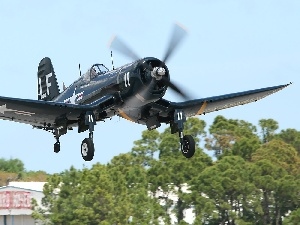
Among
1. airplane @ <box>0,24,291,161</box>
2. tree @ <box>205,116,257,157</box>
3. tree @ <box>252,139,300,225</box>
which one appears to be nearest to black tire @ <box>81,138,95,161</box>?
airplane @ <box>0,24,291,161</box>

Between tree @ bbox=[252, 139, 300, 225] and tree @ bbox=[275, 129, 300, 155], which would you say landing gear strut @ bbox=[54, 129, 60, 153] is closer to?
tree @ bbox=[252, 139, 300, 225]

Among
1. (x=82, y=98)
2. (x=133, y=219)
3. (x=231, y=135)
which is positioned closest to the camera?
(x=82, y=98)

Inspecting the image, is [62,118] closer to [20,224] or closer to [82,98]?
[82,98]

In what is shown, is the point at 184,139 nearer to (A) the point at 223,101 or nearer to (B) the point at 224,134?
(A) the point at 223,101

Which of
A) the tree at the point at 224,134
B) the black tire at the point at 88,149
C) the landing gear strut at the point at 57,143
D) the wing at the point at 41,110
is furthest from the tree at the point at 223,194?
the black tire at the point at 88,149

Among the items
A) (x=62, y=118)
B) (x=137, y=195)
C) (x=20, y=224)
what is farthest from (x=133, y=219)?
(x=62, y=118)

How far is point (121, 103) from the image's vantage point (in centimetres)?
3684

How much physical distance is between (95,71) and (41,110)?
2.67 m

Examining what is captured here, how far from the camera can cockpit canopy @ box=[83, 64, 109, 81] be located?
38.8 metres

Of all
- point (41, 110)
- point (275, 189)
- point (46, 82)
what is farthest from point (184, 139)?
point (275, 189)

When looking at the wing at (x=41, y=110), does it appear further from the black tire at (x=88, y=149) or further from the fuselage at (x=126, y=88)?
the black tire at (x=88, y=149)

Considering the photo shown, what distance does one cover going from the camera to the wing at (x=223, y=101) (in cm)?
3941

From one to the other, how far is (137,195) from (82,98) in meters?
51.5

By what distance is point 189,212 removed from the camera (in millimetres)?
110125
